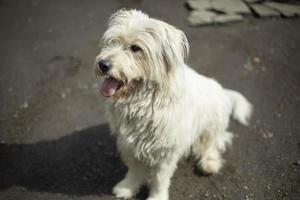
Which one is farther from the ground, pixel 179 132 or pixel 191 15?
pixel 179 132

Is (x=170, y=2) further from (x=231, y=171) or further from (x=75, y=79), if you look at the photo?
(x=231, y=171)

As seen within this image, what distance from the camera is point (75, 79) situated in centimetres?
634

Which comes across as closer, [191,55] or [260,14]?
[191,55]

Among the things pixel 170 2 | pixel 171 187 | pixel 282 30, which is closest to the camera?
pixel 171 187

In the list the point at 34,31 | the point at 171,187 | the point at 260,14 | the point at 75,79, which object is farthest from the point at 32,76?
the point at 260,14

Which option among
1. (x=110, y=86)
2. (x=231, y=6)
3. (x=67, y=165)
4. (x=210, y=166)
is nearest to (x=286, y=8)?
(x=231, y=6)

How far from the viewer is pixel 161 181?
447 centimetres

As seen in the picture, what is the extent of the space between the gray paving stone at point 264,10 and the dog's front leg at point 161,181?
4.14 m

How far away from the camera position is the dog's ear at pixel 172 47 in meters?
3.56

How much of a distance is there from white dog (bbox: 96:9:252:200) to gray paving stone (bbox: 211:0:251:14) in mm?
3109

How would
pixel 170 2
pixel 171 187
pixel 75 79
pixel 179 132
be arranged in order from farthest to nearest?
1. pixel 170 2
2. pixel 75 79
3. pixel 171 187
4. pixel 179 132

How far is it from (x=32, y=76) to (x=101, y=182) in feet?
7.76

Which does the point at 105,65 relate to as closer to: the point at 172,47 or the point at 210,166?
the point at 172,47

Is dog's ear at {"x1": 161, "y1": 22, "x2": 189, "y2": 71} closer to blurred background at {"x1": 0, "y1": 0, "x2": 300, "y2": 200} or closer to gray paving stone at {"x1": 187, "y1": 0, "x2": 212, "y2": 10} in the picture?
blurred background at {"x1": 0, "y1": 0, "x2": 300, "y2": 200}
